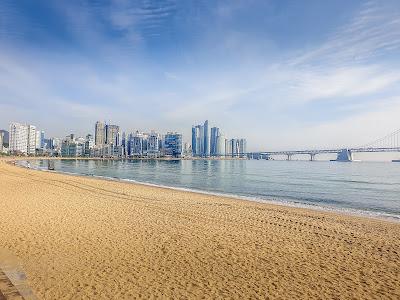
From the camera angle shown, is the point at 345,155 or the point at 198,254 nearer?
the point at 198,254

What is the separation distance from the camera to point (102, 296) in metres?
6.16

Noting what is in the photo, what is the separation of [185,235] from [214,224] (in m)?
2.38

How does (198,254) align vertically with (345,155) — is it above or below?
below

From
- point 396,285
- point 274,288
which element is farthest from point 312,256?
point 274,288

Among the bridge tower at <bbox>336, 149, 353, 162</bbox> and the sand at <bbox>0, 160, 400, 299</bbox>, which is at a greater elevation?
the bridge tower at <bbox>336, 149, 353, 162</bbox>

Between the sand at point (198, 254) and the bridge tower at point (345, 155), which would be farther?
the bridge tower at point (345, 155)

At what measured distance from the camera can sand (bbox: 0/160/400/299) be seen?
667 cm

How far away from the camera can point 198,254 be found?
913cm

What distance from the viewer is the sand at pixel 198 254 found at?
6668 mm

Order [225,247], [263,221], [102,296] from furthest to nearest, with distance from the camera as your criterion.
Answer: [263,221]
[225,247]
[102,296]

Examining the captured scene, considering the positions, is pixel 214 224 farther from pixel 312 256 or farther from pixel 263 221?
pixel 312 256

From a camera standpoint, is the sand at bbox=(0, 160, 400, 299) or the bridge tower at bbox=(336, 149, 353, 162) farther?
the bridge tower at bbox=(336, 149, 353, 162)

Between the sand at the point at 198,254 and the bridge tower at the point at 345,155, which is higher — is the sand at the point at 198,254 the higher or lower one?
the lower one

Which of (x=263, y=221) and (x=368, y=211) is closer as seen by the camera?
(x=263, y=221)
